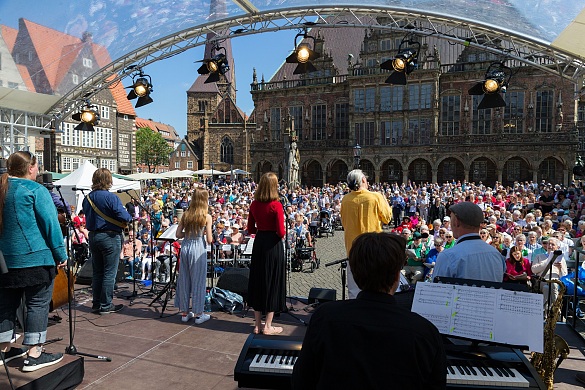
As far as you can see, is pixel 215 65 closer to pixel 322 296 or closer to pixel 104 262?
pixel 104 262

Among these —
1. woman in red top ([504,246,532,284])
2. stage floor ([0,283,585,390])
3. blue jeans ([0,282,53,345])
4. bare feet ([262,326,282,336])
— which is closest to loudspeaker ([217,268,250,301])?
stage floor ([0,283,585,390])

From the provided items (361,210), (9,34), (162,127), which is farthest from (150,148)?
(361,210)

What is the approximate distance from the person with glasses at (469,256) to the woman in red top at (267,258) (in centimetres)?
199

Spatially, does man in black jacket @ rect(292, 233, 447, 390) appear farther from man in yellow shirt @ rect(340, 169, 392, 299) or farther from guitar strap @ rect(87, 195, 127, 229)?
guitar strap @ rect(87, 195, 127, 229)

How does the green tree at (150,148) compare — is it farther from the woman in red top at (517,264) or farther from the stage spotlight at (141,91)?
the woman in red top at (517,264)

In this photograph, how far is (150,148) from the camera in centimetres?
7162

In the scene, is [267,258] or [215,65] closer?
[267,258]

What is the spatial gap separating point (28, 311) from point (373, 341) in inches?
128

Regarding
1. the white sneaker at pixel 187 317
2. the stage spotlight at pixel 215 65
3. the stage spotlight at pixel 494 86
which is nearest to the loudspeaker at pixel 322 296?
the white sneaker at pixel 187 317

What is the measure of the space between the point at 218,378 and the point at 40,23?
33.6ft

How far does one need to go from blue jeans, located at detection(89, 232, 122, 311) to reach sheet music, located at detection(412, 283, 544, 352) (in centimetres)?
431

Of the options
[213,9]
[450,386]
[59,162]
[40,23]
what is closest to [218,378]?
[450,386]

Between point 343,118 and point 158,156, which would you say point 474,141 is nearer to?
point 343,118

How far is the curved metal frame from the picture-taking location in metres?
8.44
